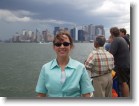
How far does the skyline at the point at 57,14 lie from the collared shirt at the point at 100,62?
0.39 m

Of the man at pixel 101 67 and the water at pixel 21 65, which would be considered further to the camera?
the man at pixel 101 67

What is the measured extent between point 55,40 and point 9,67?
0.51 m

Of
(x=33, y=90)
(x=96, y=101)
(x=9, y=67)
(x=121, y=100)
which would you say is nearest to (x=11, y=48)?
(x=9, y=67)

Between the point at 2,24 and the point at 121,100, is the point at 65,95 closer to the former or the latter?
the point at 121,100

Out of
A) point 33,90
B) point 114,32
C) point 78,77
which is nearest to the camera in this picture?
point 78,77

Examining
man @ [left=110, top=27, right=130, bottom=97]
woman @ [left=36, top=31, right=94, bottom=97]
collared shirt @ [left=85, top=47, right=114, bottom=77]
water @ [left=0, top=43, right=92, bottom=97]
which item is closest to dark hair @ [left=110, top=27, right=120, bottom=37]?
man @ [left=110, top=27, right=130, bottom=97]

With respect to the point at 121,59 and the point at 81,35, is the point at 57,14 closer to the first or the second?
the point at 81,35

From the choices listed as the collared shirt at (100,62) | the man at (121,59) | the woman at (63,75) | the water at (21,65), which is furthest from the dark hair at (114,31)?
the woman at (63,75)

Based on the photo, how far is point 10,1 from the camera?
7.63 feet

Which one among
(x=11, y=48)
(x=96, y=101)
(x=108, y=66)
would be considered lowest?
(x=96, y=101)

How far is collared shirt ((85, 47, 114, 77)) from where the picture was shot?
8.78 feet

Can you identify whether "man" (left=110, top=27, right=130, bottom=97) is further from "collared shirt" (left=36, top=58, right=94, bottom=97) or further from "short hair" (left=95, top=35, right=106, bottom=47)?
"collared shirt" (left=36, top=58, right=94, bottom=97)

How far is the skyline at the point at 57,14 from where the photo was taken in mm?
2293

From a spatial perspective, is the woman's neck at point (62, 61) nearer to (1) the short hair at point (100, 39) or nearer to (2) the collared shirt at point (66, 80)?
(2) the collared shirt at point (66, 80)
